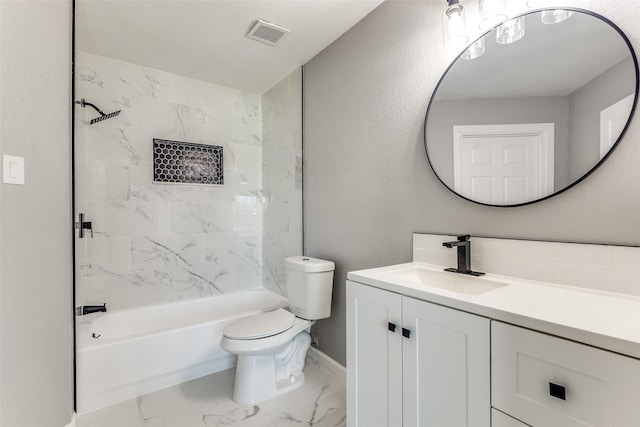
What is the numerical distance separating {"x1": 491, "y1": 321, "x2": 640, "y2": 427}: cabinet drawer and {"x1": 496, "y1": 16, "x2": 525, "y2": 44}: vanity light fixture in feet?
3.80

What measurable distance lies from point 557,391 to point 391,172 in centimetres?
126

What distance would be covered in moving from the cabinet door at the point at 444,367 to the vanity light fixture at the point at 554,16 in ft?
3.81

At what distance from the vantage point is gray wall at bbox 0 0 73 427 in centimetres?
95

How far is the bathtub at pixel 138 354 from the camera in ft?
5.76

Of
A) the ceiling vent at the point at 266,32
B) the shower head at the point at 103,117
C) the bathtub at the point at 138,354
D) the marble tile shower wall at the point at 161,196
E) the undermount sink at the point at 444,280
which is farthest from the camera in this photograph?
the marble tile shower wall at the point at 161,196

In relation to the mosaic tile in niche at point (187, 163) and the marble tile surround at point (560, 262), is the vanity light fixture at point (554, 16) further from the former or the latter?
the mosaic tile in niche at point (187, 163)

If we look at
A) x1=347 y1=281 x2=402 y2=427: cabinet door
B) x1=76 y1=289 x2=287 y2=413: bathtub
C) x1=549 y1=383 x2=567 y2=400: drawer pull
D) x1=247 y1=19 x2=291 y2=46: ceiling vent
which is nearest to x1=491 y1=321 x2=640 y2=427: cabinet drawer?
x1=549 y1=383 x2=567 y2=400: drawer pull

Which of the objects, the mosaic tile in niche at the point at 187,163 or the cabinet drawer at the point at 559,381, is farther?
the mosaic tile in niche at the point at 187,163

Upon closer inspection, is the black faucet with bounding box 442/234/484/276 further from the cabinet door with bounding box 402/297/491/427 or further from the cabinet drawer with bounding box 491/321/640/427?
the cabinet drawer with bounding box 491/321/640/427

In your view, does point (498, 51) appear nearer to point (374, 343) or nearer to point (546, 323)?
point (546, 323)

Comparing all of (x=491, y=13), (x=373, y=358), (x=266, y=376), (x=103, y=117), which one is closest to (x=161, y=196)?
(x=103, y=117)

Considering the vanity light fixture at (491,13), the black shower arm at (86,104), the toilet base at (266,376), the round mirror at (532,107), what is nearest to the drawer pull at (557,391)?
the round mirror at (532,107)

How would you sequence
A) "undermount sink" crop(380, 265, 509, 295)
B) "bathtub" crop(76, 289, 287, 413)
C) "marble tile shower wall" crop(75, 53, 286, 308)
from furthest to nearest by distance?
"marble tile shower wall" crop(75, 53, 286, 308) < "bathtub" crop(76, 289, 287, 413) < "undermount sink" crop(380, 265, 509, 295)

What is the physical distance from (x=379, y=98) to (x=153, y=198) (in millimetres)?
2078
